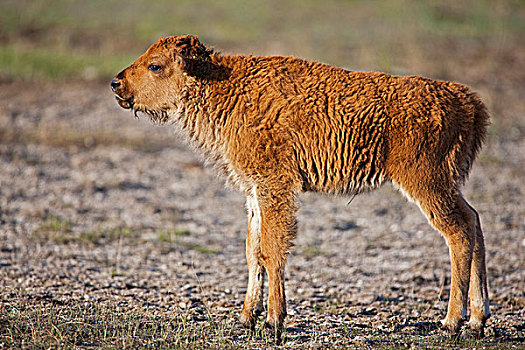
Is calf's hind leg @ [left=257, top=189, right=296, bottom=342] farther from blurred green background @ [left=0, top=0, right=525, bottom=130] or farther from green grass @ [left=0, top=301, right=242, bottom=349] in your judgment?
blurred green background @ [left=0, top=0, right=525, bottom=130]

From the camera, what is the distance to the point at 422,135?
7199 millimetres

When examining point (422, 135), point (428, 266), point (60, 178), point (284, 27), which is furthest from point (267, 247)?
point (284, 27)

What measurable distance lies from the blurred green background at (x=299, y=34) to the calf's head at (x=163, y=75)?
12.1 metres

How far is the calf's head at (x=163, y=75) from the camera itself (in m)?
7.67

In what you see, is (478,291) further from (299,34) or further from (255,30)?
(255,30)

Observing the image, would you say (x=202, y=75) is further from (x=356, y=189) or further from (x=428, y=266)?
(x=428, y=266)

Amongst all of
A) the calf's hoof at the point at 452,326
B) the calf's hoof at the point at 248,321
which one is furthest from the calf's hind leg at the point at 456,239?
the calf's hoof at the point at 248,321

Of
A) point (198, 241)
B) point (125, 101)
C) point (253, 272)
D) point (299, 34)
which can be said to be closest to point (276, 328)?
point (253, 272)

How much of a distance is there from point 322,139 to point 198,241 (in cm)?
458

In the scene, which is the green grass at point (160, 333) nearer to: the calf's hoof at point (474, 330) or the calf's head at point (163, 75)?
the calf's hoof at point (474, 330)

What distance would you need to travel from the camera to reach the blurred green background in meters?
21.7

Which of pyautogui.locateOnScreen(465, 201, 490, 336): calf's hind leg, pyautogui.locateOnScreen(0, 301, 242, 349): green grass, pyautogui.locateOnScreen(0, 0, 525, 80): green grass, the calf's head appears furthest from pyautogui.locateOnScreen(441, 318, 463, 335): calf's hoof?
pyautogui.locateOnScreen(0, 0, 525, 80): green grass

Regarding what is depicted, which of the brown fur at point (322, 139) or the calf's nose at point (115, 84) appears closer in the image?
the brown fur at point (322, 139)

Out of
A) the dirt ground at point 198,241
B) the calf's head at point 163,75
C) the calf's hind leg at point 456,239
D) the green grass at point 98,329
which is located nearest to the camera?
the green grass at point 98,329
